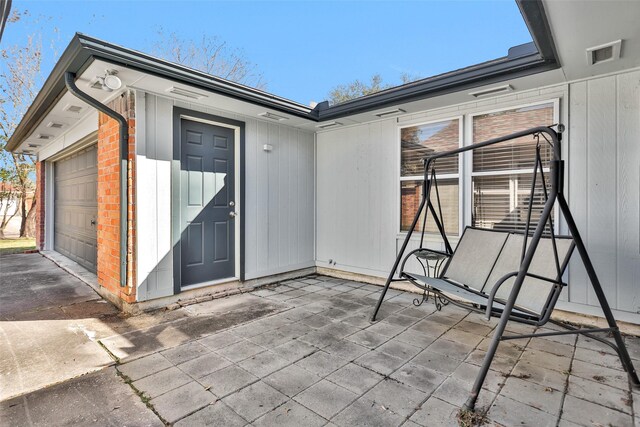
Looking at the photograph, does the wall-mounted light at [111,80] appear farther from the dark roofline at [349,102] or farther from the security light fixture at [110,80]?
the dark roofline at [349,102]

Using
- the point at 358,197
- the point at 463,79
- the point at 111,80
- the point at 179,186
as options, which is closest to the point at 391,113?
the point at 463,79

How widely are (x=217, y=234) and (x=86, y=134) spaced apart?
2476 millimetres

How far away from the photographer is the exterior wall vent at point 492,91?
133 inches

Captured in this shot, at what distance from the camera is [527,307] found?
2.35m

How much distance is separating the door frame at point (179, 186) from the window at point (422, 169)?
219 centimetres

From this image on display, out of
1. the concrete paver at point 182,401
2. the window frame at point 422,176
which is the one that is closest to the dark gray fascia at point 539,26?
the window frame at point 422,176

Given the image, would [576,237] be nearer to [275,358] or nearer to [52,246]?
[275,358]

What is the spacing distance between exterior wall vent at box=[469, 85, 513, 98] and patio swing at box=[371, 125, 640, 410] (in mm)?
650

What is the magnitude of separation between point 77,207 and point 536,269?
274 inches

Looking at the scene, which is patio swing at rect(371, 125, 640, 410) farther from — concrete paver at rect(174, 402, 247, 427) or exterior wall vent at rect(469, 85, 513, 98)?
concrete paver at rect(174, 402, 247, 427)

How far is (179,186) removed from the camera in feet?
12.5

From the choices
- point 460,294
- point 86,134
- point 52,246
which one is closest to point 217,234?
point 86,134

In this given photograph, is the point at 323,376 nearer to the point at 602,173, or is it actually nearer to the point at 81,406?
the point at 81,406

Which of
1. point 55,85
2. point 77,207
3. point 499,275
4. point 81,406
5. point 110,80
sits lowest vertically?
point 81,406
